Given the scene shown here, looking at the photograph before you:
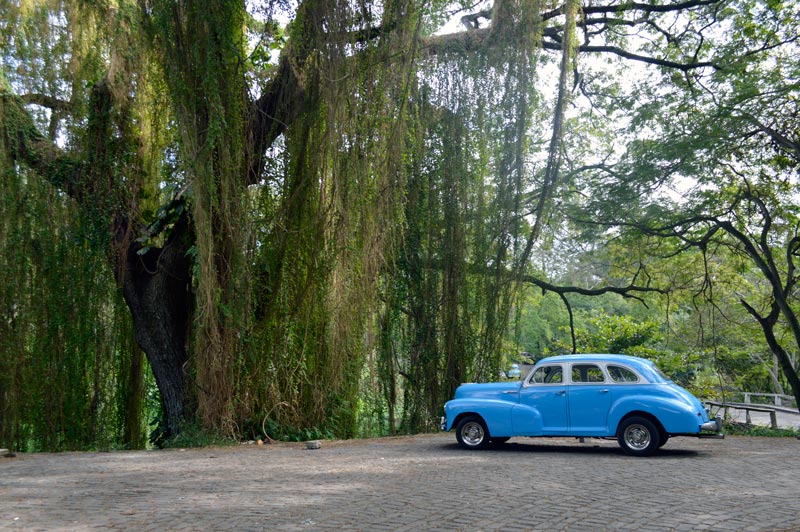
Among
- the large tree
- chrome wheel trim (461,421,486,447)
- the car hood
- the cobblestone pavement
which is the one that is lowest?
the cobblestone pavement

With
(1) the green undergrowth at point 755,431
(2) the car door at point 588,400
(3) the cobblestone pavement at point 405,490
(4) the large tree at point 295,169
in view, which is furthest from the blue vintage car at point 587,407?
(1) the green undergrowth at point 755,431

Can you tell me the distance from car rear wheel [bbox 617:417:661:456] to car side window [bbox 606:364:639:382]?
0.60 m

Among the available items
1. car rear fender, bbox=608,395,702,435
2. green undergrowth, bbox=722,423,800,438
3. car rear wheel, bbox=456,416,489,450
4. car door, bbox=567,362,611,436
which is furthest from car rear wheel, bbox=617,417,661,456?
green undergrowth, bbox=722,423,800,438

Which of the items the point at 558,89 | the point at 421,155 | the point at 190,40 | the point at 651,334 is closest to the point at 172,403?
the point at 190,40

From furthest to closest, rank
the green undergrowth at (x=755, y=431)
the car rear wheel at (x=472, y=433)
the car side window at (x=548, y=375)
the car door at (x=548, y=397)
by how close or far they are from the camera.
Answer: the green undergrowth at (x=755, y=431) → the car rear wheel at (x=472, y=433) → the car side window at (x=548, y=375) → the car door at (x=548, y=397)

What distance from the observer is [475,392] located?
11234mm

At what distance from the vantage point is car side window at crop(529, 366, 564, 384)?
10.6 m

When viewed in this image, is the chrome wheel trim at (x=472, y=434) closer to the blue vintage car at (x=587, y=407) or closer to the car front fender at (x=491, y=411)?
the blue vintage car at (x=587, y=407)

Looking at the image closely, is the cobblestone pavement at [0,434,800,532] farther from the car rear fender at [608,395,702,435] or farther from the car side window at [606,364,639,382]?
A: the car side window at [606,364,639,382]

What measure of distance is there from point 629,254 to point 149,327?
13439 millimetres

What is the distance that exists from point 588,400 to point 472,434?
6.32ft

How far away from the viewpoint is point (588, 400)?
1018 cm

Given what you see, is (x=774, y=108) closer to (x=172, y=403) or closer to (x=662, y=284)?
(x=662, y=284)

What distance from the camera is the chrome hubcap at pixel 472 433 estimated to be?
10.9 metres
